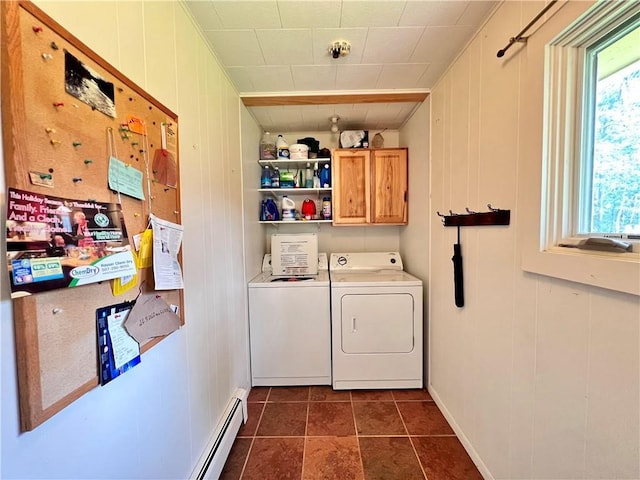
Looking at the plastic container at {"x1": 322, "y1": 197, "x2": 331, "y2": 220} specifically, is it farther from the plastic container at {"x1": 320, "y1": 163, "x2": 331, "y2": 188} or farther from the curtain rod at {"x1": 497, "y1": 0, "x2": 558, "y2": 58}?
the curtain rod at {"x1": 497, "y1": 0, "x2": 558, "y2": 58}

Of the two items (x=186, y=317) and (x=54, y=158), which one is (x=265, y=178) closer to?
(x=186, y=317)

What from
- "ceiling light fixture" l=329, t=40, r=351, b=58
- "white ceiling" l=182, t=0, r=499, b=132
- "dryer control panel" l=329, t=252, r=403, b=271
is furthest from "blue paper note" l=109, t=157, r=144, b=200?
"dryer control panel" l=329, t=252, r=403, b=271

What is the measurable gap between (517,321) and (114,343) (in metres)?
1.47

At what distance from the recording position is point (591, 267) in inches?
30.3

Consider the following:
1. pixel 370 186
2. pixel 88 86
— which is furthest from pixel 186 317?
pixel 370 186

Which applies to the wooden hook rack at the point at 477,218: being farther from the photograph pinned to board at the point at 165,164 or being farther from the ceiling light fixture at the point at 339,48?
the photograph pinned to board at the point at 165,164

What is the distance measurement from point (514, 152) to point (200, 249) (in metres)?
1.50

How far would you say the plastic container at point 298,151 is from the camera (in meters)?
2.36

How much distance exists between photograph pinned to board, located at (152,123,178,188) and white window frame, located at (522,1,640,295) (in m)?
1.42

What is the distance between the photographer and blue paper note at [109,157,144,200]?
0.72 m

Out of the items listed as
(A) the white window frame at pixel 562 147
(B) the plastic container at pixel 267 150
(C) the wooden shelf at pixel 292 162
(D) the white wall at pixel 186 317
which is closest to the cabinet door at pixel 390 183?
(C) the wooden shelf at pixel 292 162

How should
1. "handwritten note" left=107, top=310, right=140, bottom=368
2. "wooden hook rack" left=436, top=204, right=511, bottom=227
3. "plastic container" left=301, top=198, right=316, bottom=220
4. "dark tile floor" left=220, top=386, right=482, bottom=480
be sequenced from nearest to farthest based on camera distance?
"handwritten note" left=107, top=310, right=140, bottom=368, "wooden hook rack" left=436, top=204, right=511, bottom=227, "dark tile floor" left=220, top=386, right=482, bottom=480, "plastic container" left=301, top=198, right=316, bottom=220

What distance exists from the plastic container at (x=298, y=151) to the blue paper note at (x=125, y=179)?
167cm

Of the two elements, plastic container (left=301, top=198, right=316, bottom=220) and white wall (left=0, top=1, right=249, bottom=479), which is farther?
plastic container (left=301, top=198, right=316, bottom=220)
